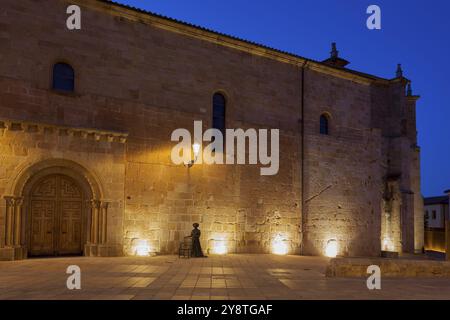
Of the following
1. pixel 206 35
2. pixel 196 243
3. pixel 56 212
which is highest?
pixel 206 35

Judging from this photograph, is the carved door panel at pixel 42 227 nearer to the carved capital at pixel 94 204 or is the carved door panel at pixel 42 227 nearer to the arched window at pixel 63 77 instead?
the carved capital at pixel 94 204

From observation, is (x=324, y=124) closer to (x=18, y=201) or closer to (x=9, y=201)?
(x=18, y=201)

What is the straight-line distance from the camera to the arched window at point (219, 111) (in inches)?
656

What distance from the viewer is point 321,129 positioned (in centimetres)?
1962

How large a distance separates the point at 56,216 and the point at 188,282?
6.19 metres

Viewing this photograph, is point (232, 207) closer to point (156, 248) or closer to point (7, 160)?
point (156, 248)

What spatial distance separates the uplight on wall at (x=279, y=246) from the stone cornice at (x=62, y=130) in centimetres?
705

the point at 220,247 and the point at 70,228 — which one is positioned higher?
the point at 70,228

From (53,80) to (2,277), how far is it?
6.54 meters

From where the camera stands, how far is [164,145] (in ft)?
49.8

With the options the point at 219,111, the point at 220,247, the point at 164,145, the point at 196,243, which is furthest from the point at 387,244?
the point at 164,145

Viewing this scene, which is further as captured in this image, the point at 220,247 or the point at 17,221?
the point at 220,247

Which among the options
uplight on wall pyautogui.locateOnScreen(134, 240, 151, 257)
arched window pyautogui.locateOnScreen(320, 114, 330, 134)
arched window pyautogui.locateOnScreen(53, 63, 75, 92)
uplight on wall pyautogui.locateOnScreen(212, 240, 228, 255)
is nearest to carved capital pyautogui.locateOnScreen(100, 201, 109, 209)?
uplight on wall pyautogui.locateOnScreen(134, 240, 151, 257)

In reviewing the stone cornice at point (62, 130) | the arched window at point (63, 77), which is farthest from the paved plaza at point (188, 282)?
the arched window at point (63, 77)
